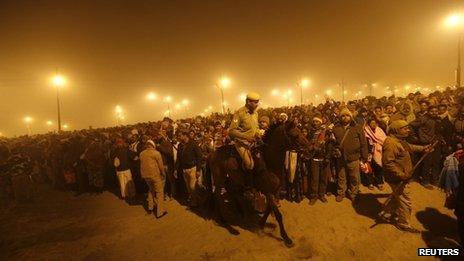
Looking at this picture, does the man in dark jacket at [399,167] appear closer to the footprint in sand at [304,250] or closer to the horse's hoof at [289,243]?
the footprint in sand at [304,250]

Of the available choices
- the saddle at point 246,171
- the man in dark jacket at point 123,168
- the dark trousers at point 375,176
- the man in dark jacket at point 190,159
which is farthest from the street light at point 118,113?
the dark trousers at point 375,176

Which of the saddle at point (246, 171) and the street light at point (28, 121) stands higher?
the street light at point (28, 121)

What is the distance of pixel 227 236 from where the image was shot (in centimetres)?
818

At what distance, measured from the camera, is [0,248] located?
8758 mm

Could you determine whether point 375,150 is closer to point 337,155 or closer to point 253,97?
point 337,155

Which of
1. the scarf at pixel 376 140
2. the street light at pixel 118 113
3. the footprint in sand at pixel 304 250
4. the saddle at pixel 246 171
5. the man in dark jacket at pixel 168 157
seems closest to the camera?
the footprint in sand at pixel 304 250

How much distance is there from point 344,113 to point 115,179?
32.7 feet

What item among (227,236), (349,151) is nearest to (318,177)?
(349,151)

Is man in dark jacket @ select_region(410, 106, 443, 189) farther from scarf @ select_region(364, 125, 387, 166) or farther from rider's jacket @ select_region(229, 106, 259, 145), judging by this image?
rider's jacket @ select_region(229, 106, 259, 145)

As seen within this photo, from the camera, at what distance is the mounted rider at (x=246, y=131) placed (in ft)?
25.6

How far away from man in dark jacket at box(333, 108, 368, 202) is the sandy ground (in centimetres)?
48

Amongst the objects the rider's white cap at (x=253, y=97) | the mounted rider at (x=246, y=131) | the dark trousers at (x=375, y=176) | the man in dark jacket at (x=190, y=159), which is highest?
the rider's white cap at (x=253, y=97)

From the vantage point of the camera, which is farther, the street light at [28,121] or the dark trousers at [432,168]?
the street light at [28,121]

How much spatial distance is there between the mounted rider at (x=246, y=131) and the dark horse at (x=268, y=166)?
0.24m
